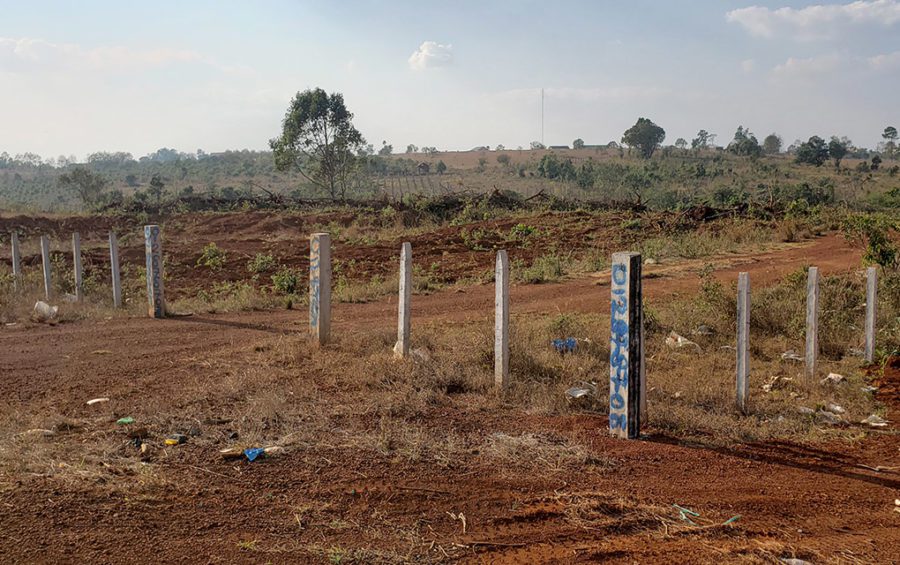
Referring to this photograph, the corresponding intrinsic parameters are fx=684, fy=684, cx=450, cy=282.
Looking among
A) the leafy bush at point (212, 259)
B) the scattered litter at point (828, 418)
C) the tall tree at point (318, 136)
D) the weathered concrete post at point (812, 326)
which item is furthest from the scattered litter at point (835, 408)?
the tall tree at point (318, 136)

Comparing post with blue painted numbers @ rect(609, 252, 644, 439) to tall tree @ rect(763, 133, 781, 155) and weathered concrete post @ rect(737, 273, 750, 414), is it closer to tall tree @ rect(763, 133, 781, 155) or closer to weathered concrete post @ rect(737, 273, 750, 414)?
weathered concrete post @ rect(737, 273, 750, 414)

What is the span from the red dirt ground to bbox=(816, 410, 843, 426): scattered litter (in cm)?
41

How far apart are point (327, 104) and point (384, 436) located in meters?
34.3

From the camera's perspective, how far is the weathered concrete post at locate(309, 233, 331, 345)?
8.55 m

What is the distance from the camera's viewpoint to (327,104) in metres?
37.4

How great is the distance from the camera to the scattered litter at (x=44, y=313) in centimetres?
1098

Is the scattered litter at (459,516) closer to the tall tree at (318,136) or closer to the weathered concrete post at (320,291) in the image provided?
the weathered concrete post at (320,291)

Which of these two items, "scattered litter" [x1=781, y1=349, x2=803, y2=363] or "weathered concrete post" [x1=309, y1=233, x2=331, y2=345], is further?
"scattered litter" [x1=781, y1=349, x2=803, y2=363]

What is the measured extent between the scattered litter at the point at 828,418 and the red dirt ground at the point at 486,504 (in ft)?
1.35

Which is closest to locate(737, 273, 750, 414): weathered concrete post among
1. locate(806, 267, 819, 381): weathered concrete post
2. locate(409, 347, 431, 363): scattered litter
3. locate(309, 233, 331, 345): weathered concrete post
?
locate(806, 267, 819, 381): weathered concrete post

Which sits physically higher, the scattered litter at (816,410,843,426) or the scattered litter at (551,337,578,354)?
the scattered litter at (551,337,578,354)

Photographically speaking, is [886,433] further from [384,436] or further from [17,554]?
[17,554]

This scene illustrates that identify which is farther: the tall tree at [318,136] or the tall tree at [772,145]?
the tall tree at [772,145]

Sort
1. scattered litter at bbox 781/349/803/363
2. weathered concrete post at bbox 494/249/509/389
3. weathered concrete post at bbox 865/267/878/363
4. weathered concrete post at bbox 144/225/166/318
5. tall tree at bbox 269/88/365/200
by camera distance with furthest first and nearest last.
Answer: tall tree at bbox 269/88/365/200
weathered concrete post at bbox 144/225/166/318
scattered litter at bbox 781/349/803/363
weathered concrete post at bbox 865/267/878/363
weathered concrete post at bbox 494/249/509/389
